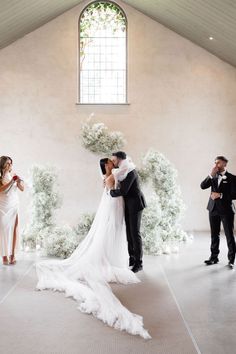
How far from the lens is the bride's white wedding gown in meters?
4.92

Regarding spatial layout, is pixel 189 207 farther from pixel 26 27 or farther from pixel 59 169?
pixel 26 27

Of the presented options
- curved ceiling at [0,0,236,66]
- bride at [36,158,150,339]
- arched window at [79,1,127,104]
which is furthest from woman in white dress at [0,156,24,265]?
arched window at [79,1,127,104]

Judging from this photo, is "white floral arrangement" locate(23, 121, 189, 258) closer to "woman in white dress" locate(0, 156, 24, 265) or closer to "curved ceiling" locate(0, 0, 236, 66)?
"woman in white dress" locate(0, 156, 24, 265)

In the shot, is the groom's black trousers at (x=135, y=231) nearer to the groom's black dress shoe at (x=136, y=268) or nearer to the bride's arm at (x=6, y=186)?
the groom's black dress shoe at (x=136, y=268)

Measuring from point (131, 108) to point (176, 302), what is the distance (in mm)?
6709

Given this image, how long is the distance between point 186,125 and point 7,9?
4737 millimetres

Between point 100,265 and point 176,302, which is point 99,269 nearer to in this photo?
point 100,265

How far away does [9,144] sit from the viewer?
36.4ft

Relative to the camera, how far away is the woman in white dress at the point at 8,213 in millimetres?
7426

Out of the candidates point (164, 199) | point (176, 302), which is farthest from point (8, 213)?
point (176, 302)

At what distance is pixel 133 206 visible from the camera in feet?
22.1

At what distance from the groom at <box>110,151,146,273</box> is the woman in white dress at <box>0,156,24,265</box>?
5.82 feet

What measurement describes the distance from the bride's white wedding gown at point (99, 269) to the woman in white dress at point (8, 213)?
2.16 feet

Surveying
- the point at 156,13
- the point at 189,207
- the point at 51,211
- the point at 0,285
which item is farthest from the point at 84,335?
the point at 156,13
